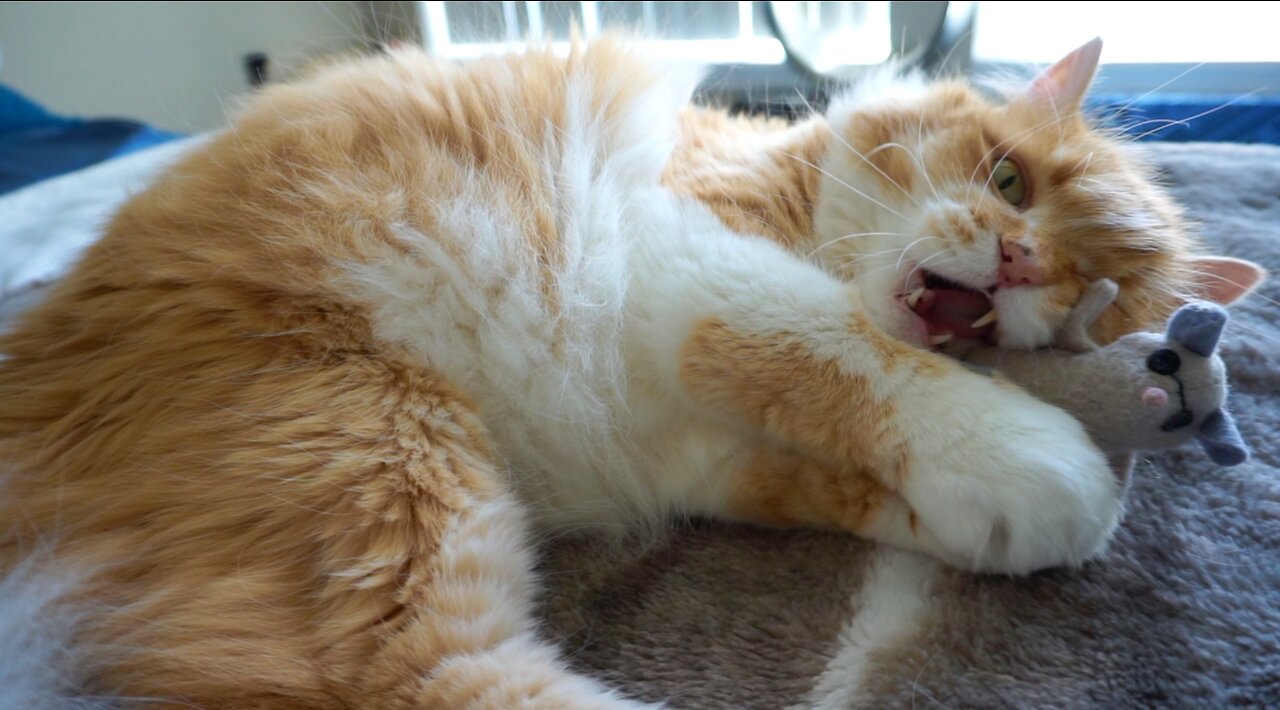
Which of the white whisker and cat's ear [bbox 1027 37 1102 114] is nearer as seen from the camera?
the white whisker

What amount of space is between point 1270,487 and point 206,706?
3.89 feet

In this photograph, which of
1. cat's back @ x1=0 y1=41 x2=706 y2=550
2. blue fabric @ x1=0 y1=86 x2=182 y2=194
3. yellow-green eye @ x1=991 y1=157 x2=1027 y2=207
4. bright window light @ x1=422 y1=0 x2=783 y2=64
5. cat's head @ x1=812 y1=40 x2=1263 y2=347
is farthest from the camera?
bright window light @ x1=422 y1=0 x2=783 y2=64

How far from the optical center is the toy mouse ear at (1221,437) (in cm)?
81

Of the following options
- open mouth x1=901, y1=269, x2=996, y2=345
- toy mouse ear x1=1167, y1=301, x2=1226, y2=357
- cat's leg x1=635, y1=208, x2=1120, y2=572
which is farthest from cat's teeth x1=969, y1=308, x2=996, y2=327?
toy mouse ear x1=1167, y1=301, x2=1226, y2=357

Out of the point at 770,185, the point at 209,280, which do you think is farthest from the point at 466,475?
the point at 770,185

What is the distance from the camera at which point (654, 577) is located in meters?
0.99

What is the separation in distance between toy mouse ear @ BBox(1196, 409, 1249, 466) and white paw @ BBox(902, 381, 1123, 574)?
94 mm

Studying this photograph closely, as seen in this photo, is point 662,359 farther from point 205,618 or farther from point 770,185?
point 205,618

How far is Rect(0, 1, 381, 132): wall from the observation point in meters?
2.78

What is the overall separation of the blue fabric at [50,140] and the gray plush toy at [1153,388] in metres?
2.51

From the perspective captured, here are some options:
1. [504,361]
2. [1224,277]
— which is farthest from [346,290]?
[1224,277]

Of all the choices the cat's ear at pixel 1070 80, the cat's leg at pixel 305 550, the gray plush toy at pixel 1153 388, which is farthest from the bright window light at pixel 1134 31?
the cat's leg at pixel 305 550

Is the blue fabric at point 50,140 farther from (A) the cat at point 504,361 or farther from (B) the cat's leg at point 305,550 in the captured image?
(B) the cat's leg at point 305,550

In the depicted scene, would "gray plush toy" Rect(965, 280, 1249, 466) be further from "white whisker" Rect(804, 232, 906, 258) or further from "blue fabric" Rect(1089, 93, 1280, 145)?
"blue fabric" Rect(1089, 93, 1280, 145)
